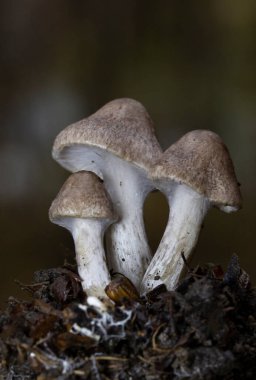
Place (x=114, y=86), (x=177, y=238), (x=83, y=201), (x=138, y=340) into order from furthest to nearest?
(x=114, y=86)
(x=177, y=238)
(x=83, y=201)
(x=138, y=340)

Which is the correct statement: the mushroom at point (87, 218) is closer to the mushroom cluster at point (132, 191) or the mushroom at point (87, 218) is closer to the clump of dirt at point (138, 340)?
the mushroom cluster at point (132, 191)

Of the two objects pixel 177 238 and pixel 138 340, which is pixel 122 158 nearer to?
pixel 177 238

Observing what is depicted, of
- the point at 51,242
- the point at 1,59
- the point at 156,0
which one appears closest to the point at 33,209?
the point at 51,242

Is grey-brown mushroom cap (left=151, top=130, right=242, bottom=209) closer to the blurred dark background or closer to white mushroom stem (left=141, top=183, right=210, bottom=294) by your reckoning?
white mushroom stem (left=141, top=183, right=210, bottom=294)

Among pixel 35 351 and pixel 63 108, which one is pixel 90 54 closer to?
pixel 63 108

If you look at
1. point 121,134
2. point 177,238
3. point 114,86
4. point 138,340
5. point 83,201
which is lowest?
point 138,340

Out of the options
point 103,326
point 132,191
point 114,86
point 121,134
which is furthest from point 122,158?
point 114,86

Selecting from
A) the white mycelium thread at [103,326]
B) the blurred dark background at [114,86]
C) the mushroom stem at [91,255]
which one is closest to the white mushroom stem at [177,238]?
the mushroom stem at [91,255]
